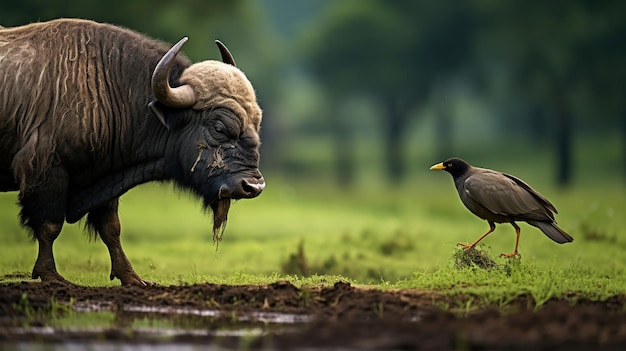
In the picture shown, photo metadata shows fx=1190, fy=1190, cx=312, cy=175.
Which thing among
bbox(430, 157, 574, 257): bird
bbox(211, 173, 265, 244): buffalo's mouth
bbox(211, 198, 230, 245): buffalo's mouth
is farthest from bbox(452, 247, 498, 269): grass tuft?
bbox(211, 198, 230, 245): buffalo's mouth


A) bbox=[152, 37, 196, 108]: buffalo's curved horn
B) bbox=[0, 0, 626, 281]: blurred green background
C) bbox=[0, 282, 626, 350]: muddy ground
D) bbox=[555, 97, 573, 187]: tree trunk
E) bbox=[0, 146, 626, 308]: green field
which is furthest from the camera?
bbox=[555, 97, 573, 187]: tree trunk

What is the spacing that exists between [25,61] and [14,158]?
99 cm

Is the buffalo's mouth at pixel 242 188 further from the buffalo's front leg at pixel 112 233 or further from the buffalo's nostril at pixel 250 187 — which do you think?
the buffalo's front leg at pixel 112 233

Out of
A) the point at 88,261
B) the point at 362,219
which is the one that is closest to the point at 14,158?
the point at 88,261

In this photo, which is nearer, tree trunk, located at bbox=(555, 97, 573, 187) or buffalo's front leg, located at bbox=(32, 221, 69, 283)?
buffalo's front leg, located at bbox=(32, 221, 69, 283)

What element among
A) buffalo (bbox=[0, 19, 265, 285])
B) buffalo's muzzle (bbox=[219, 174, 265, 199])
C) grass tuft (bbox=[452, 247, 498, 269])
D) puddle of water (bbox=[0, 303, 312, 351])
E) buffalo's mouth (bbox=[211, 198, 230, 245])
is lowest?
puddle of water (bbox=[0, 303, 312, 351])

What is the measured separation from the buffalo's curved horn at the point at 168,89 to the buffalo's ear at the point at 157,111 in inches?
4.8

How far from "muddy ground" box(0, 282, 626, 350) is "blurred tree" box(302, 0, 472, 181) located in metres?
42.2

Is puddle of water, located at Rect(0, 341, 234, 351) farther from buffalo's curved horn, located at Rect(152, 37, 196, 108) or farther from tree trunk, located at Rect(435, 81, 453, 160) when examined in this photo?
tree trunk, located at Rect(435, 81, 453, 160)

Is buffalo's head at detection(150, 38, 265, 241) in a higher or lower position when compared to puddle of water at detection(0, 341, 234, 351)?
higher

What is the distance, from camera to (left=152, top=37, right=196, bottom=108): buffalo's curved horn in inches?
444

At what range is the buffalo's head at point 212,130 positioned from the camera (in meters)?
11.4

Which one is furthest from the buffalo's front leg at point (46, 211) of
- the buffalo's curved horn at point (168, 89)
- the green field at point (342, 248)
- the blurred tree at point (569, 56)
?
the blurred tree at point (569, 56)

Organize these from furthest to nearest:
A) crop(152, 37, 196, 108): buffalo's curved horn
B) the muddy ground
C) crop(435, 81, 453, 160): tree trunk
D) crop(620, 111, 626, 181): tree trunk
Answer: crop(435, 81, 453, 160): tree trunk → crop(620, 111, 626, 181): tree trunk → crop(152, 37, 196, 108): buffalo's curved horn → the muddy ground
